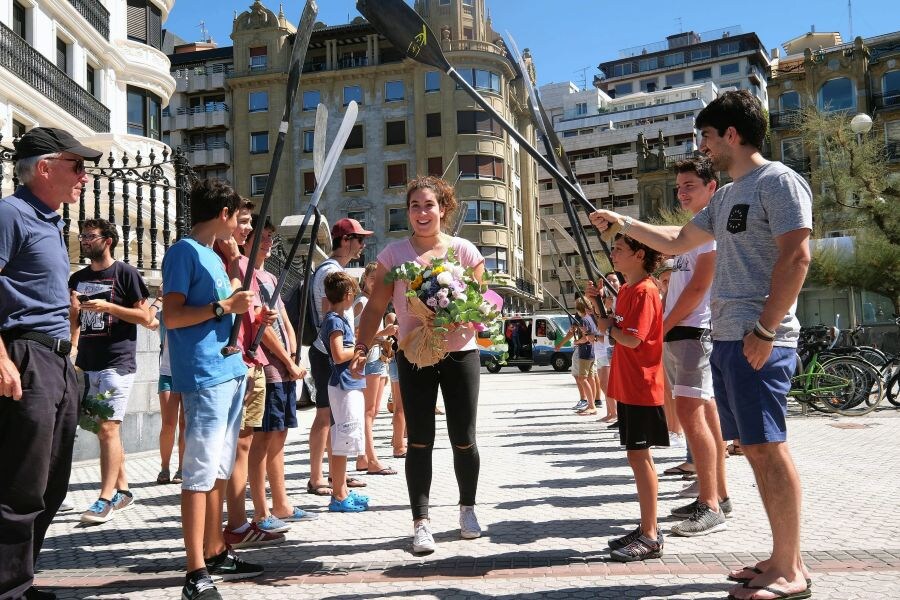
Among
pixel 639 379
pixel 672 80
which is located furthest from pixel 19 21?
pixel 672 80

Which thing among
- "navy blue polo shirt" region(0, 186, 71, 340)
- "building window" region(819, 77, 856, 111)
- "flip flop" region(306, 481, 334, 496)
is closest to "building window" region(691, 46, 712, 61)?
"building window" region(819, 77, 856, 111)

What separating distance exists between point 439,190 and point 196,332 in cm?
182

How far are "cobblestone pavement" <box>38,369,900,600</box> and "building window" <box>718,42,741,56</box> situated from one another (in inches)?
3781

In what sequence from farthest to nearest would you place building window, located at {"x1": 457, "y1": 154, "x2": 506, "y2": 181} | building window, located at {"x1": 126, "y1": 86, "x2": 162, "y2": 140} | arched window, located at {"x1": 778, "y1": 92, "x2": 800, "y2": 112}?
arched window, located at {"x1": 778, "y1": 92, "x2": 800, "y2": 112} → building window, located at {"x1": 457, "y1": 154, "x2": 506, "y2": 181} → building window, located at {"x1": 126, "y1": 86, "x2": 162, "y2": 140}

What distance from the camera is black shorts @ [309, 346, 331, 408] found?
21.9 feet

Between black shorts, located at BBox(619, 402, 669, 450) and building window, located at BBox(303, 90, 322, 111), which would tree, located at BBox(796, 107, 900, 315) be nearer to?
black shorts, located at BBox(619, 402, 669, 450)

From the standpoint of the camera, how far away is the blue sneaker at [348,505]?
20.0 ft

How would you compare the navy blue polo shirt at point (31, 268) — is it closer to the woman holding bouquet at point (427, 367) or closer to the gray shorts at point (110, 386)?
the woman holding bouquet at point (427, 367)

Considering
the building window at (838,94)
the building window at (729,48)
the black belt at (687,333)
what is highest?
the building window at (729,48)

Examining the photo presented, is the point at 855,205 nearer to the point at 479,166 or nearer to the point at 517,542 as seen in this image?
the point at 517,542

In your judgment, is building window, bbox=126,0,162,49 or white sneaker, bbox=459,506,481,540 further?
building window, bbox=126,0,162,49

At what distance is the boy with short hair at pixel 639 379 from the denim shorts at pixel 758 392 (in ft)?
2.55

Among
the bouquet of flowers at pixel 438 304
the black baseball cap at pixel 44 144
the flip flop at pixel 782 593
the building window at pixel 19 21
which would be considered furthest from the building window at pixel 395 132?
the flip flop at pixel 782 593

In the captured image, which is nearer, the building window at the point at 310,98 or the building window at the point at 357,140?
the building window at the point at 357,140
